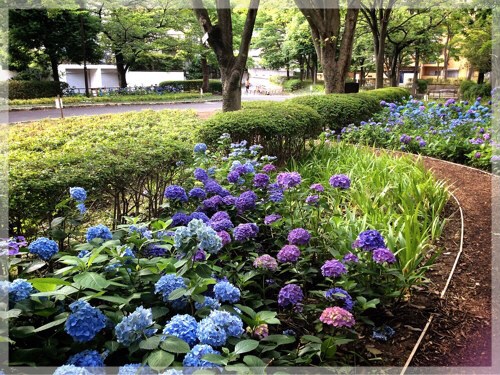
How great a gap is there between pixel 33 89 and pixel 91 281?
23029 mm

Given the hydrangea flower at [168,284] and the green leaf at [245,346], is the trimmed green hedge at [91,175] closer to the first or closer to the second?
the hydrangea flower at [168,284]

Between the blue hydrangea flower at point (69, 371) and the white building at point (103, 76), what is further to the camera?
the white building at point (103, 76)

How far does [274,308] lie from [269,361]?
72 centimetres

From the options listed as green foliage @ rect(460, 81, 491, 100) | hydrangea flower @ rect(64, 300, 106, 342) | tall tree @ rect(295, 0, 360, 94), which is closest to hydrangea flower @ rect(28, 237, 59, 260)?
hydrangea flower @ rect(64, 300, 106, 342)

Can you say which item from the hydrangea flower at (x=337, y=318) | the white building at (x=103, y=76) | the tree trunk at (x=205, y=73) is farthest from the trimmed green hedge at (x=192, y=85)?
the hydrangea flower at (x=337, y=318)

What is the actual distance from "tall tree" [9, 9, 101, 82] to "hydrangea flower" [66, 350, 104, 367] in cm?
2222

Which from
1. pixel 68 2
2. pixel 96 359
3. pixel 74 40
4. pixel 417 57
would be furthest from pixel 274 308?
pixel 417 57

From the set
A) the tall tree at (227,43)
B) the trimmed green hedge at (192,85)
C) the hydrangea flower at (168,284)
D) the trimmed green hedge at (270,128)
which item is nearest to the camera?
the hydrangea flower at (168,284)

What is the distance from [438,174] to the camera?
5.65m

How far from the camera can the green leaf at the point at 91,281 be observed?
1485mm

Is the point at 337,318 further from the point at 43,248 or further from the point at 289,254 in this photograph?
the point at 43,248

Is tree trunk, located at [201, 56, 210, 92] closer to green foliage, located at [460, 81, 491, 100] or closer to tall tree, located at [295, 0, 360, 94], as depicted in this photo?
green foliage, located at [460, 81, 491, 100]

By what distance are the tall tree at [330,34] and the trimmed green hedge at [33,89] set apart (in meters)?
16.2

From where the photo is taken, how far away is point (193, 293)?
5.21 ft
